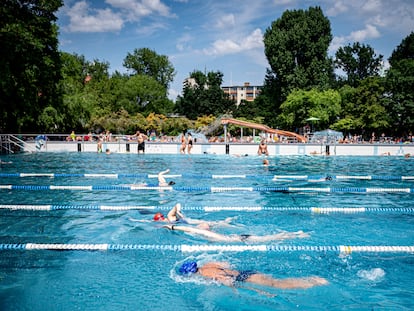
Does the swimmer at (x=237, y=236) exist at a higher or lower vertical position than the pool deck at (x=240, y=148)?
lower

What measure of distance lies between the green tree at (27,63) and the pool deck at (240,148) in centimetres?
315

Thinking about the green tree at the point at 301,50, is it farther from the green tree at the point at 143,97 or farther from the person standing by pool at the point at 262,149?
the person standing by pool at the point at 262,149

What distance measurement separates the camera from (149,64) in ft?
206

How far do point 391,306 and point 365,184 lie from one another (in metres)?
8.66

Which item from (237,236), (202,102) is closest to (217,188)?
(237,236)

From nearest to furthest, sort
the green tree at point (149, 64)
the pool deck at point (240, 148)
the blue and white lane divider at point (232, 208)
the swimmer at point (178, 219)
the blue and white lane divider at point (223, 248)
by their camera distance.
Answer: the blue and white lane divider at point (223, 248) < the swimmer at point (178, 219) < the blue and white lane divider at point (232, 208) < the pool deck at point (240, 148) < the green tree at point (149, 64)

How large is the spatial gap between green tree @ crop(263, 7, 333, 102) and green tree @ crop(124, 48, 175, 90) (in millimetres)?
24972

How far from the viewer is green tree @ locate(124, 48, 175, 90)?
6209 centimetres

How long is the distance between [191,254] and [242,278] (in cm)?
116

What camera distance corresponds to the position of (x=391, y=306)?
13.5 feet

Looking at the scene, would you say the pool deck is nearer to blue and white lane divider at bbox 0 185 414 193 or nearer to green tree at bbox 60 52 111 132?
green tree at bbox 60 52 111 132

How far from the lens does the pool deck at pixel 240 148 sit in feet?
78.8

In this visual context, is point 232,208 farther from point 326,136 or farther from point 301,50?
point 301,50

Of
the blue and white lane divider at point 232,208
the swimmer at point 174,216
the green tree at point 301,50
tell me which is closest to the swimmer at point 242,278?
the swimmer at point 174,216
